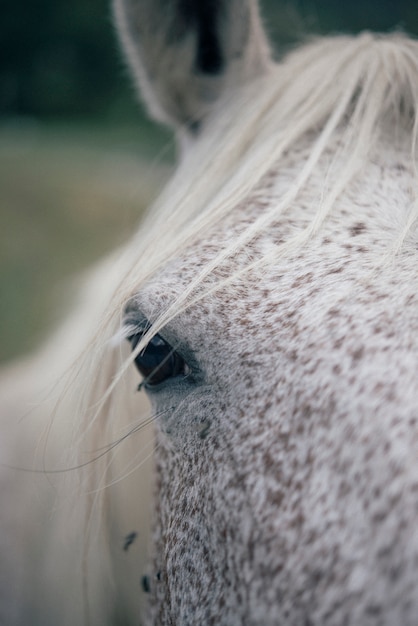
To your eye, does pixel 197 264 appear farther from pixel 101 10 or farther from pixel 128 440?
pixel 101 10

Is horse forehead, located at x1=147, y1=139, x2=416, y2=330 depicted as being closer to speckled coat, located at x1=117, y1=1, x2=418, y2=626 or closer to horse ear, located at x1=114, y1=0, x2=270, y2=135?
speckled coat, located at x1=117, y1=1, x2=418, y2=626

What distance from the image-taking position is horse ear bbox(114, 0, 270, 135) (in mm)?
934

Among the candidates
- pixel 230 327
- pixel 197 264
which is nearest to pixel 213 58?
pixel 197 264

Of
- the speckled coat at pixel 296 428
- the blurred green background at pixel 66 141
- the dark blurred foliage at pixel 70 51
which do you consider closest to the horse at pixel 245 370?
the speckled coat at pixel 296 428

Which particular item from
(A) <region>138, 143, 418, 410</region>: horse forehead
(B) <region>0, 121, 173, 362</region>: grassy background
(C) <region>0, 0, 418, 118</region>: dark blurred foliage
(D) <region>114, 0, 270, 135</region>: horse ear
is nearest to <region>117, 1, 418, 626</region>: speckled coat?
(A) <region>138, 143, 418, 410</region>: horse forehead

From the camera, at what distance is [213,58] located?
100 centimetres

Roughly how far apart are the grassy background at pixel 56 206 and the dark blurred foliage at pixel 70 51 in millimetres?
229

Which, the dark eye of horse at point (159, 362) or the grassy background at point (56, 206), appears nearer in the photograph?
the dark eye of horse at point (159, 362)

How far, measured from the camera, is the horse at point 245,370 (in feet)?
1.44

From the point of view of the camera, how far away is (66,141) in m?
3.60

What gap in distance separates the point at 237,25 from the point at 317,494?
80 centimetres

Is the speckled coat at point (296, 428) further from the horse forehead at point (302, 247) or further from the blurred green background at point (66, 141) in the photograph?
the blurred green background at point (66, 141)

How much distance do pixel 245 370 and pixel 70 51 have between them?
401 cm

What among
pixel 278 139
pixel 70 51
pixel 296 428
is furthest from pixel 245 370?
pixel 70 51
